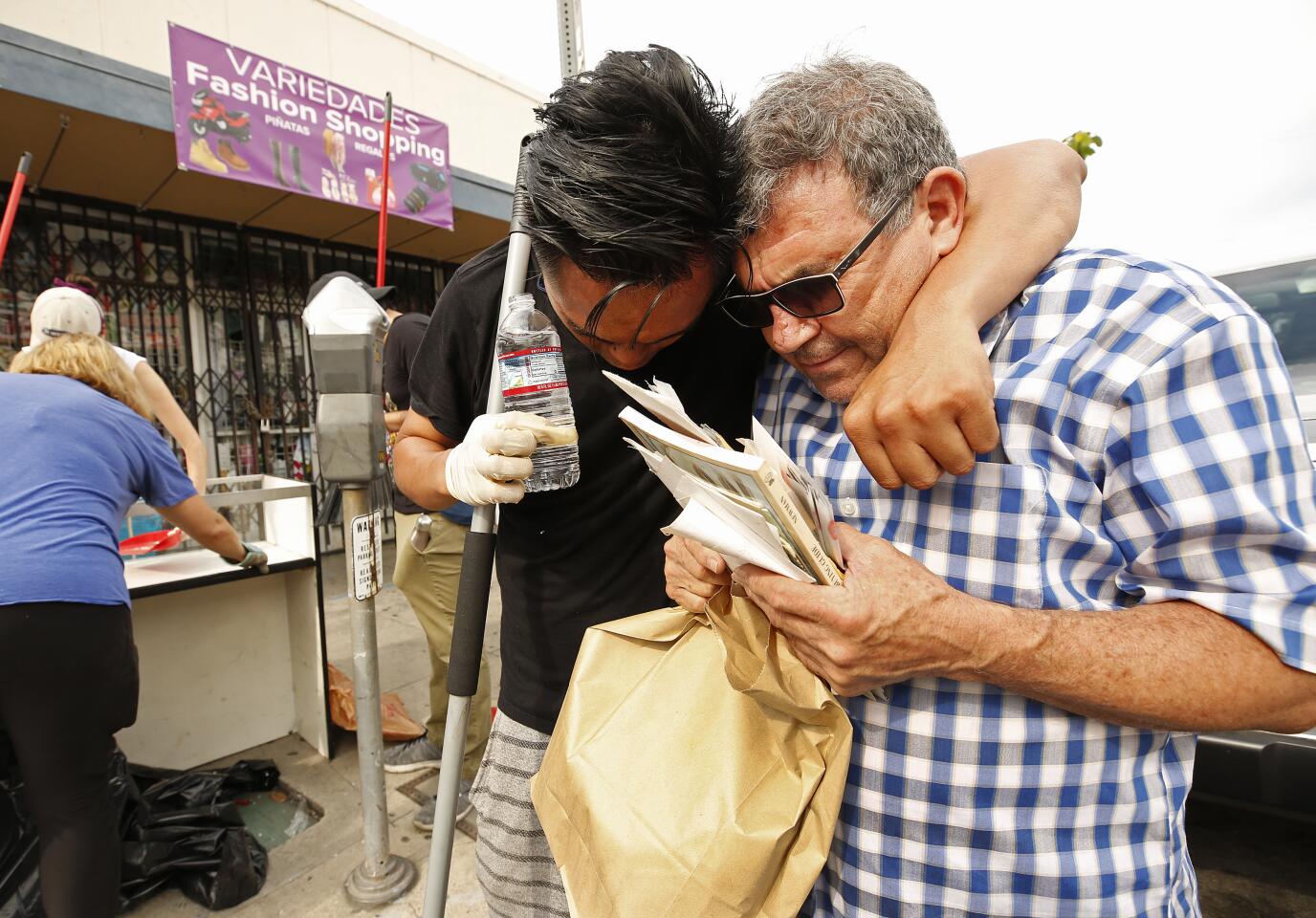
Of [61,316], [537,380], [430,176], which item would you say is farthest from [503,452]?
[430,176]

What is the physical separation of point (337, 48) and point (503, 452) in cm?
728

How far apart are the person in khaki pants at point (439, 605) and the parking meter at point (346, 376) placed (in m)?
0.74

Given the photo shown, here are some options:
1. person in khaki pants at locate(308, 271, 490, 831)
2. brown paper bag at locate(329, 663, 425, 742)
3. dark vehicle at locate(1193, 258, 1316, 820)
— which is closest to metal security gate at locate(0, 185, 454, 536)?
brown paper bag at locate(329, 663, 425, 742)

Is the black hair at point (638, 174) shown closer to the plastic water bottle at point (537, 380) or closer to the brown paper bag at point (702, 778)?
the plastic water bottle at point (537, 380)

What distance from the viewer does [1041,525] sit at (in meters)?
0.96

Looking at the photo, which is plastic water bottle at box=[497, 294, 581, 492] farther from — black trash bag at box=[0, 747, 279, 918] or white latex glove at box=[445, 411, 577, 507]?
black trash bag at box=[0, 747, 279, 918]

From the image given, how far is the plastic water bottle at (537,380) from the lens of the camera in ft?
4.48

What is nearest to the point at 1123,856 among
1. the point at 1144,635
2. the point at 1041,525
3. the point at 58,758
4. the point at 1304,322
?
the point at 1144,635

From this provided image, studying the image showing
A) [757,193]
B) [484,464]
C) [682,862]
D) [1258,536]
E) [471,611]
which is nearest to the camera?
[1258,536]

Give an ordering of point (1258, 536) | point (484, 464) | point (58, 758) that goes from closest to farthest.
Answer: point (1258, 536) < point (484, 464) < point (58, 758)

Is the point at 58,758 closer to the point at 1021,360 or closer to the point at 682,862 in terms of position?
the point at 682,862

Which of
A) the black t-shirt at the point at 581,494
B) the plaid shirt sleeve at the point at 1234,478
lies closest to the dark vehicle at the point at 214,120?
the black t-shirt at the point at 581,494

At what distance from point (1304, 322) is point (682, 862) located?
12.6 ft

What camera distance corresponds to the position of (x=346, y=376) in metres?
2.25
